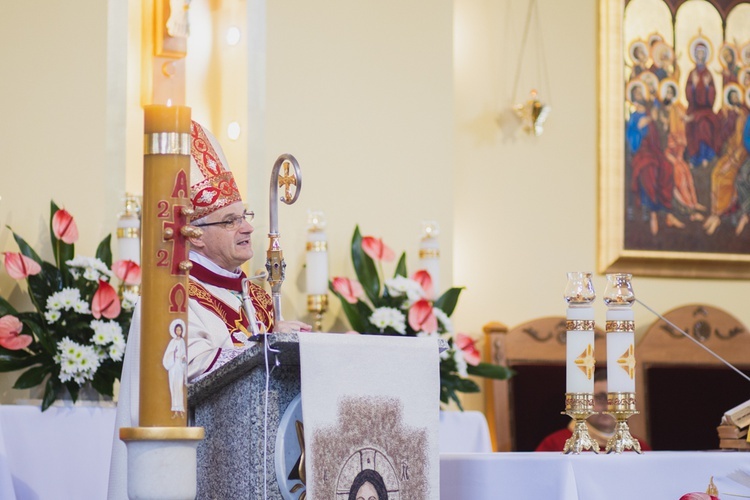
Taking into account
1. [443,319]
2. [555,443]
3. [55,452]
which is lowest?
[555,443]

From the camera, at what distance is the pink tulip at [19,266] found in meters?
4.77

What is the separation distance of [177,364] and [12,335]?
256 centimetres

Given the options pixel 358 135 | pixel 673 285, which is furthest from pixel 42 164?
pixel 673 285

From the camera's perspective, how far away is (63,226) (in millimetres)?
4961

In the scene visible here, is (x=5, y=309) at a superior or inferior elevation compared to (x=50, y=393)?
superior

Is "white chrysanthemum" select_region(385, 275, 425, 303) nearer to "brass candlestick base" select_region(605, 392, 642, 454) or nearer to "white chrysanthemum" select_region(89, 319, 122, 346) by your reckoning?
"white chrysanthemum" select_region(89, 319, 122, 346)

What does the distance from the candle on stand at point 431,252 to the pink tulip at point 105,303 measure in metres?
1.67

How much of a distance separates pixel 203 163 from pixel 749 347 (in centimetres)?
449

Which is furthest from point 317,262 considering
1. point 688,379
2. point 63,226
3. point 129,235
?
point 688,379

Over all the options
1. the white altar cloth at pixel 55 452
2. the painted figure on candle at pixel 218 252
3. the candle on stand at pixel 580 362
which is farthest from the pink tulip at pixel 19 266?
the candle on stand at pixel 580 362

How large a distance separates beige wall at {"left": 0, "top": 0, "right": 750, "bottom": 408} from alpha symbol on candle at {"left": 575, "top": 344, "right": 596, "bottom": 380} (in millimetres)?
2730

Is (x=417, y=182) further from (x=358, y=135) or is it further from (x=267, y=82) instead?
(x=267, y=82)

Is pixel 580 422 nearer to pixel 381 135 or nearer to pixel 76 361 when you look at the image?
pixel 76 361

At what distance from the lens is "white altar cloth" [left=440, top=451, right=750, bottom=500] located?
298cm
